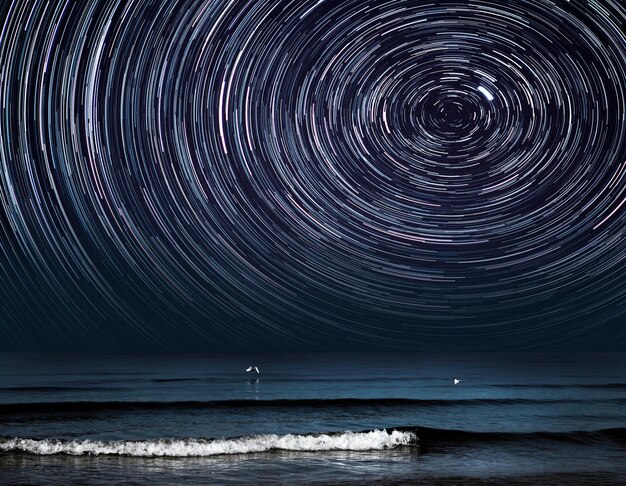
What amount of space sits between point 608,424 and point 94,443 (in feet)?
66.1

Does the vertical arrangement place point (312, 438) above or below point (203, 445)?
above

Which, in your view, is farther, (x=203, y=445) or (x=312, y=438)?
(x=312, y=438)

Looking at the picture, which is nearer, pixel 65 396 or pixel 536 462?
pixel 536 462

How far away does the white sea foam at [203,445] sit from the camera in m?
20.1

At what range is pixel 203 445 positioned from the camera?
20.9m

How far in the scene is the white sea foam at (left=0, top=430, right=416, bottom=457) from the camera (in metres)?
20.1

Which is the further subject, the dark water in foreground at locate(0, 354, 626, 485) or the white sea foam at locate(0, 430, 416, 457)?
the white sea foam at locate(0, 430, 416, 457)

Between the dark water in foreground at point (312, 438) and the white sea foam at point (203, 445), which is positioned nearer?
the dark water in foreground at point (312, 438)

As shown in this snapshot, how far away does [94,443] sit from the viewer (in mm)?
20750

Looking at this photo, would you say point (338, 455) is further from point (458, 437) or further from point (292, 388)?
point (292, 388)

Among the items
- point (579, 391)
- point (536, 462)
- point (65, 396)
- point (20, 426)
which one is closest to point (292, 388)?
point (65, 396)

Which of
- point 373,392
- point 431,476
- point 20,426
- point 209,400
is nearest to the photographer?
point 431,476

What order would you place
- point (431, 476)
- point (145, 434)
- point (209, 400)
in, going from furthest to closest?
point (209, 400)
point (145, 434)
point (431, 476)

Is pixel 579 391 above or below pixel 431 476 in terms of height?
above
